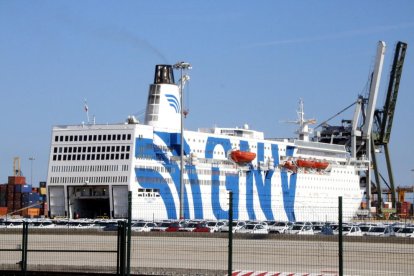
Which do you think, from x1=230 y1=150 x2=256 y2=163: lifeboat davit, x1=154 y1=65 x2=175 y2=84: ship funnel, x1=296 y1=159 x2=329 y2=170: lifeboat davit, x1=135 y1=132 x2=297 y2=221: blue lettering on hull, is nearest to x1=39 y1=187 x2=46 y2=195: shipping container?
x1=154 y1=65 x2=175 y2=84: ship funnel

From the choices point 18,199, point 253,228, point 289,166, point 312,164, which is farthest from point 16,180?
point 253,228

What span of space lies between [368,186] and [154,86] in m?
33.5

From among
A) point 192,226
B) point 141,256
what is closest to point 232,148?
point 192,226

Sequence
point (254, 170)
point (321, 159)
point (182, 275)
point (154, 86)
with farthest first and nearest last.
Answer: point (321, 159) < point (254, 170) < point (154, 86) < point (182, 275)

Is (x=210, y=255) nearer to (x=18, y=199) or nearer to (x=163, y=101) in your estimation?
(x=163, y=101)

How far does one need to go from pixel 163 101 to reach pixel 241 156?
8958 mm

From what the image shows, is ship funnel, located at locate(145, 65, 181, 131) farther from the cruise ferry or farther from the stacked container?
the stacked container

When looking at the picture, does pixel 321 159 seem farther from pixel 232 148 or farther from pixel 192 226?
pixel 192 226

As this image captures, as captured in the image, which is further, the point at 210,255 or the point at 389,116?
the point at 389,116

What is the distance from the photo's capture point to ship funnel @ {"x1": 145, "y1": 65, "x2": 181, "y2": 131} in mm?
82875

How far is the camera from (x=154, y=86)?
83375 mm

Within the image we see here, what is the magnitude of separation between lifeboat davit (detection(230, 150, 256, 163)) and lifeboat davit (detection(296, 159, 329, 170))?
32.8 feet

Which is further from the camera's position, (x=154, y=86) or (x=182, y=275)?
(x=154, y=86)

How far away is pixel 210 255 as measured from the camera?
2964 centimetres
